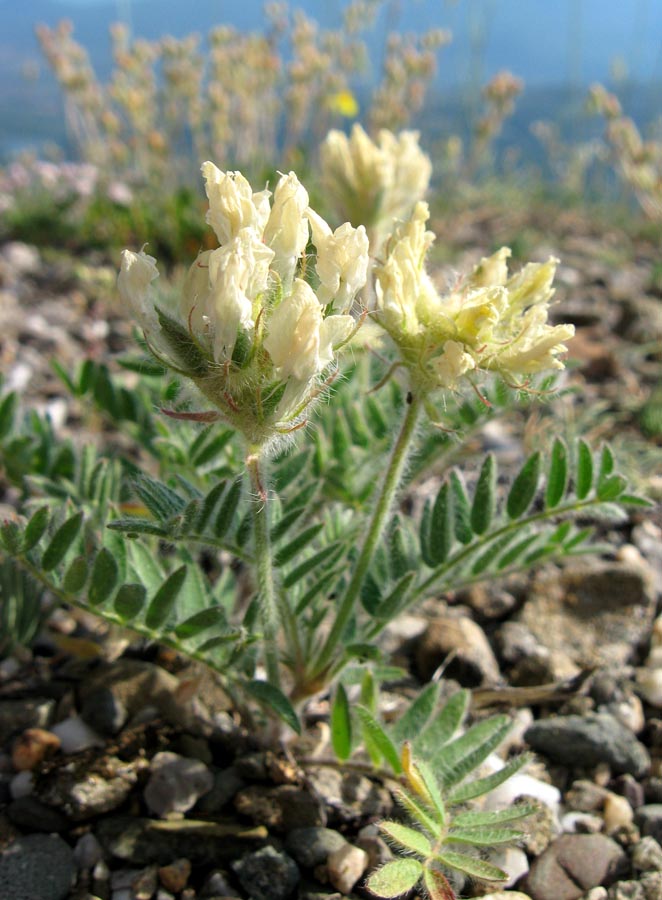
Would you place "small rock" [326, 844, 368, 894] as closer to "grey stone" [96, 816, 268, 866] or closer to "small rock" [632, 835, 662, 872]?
"grey stone" [96, 816, 268, 866]

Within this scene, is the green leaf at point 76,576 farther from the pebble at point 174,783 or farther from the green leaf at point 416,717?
the green leaf at point 416,717

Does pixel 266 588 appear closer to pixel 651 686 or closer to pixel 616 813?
pixel 616 813

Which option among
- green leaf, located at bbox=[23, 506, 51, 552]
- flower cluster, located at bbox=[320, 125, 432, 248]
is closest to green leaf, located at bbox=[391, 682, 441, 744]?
green leaf, located at bbox=[23, 506, 51, 552]

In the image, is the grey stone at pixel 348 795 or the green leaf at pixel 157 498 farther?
the grey stone at pixel 348 795

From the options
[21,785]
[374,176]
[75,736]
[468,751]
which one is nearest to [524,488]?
[468,751]

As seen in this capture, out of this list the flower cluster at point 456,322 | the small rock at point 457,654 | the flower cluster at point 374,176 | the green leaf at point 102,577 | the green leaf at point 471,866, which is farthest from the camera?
the flower cluster at point 374,176

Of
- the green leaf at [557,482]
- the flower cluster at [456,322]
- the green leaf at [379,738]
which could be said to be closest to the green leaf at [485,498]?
the green leaf at [557,482]
